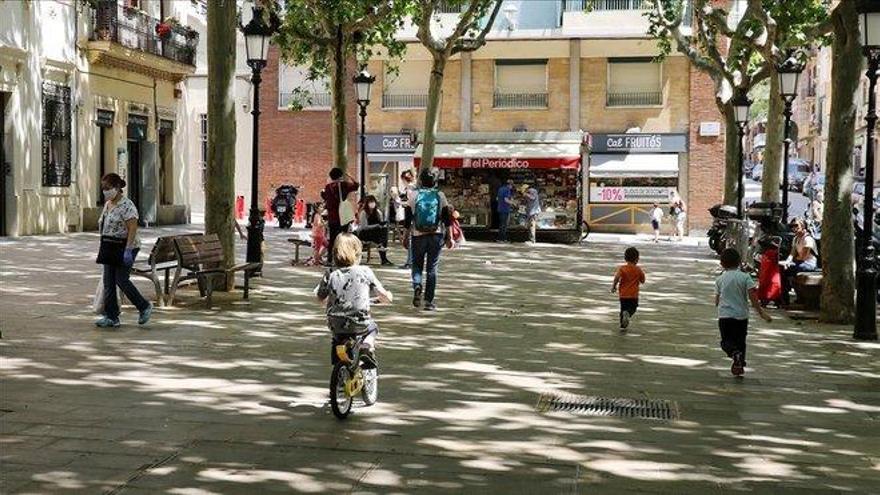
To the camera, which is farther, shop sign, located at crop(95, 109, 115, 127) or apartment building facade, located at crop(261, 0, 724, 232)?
apartment building facade, located at crop(261, 0, 724, 232)

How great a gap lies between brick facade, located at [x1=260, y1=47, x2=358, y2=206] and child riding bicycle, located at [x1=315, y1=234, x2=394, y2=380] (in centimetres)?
3231

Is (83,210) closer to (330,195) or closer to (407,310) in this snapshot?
(330,195)

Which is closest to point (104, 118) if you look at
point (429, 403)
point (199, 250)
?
point (199, 250)

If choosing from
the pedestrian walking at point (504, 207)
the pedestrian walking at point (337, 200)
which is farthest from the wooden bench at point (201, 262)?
the pedestrian walking at point (504, 207)

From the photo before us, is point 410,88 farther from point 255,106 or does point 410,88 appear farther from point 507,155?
point 255,106

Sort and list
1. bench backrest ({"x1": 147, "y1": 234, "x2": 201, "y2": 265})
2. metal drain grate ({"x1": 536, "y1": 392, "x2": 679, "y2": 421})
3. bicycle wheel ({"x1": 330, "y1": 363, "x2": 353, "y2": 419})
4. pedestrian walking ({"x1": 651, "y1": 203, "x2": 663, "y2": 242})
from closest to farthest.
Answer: bicycle wheel ({"x1": 330, "y1": 363, "x2": 353, "y2": 419})
metal drain grate ({"x1": 536, "y1": 392, "x2": 679, "y2": 421})
bench backrest ({"x1": 147, "y1": 234, "x2": 201, "y2": 265})
pedestrian walking ({"x1": 651, "y1": 203, "x2": 663, "y2": 242})

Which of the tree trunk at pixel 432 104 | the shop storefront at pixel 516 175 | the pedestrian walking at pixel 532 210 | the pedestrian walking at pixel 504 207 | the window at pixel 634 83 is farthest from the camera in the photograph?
the window at pixel 634 83

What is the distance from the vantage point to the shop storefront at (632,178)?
121 feet

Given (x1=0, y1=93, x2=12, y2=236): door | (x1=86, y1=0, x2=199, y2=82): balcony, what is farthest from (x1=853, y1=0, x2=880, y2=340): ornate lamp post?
(x1=86, y1=0, x2=199, y2=82): balcony

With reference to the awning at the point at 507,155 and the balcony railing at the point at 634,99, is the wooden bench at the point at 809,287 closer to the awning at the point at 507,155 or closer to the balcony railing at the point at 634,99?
the awning at the point at 507,155

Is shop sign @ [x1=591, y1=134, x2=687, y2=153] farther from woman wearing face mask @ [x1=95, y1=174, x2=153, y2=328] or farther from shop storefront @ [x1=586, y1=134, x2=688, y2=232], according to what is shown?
woman wearing face mask @ [x1=95, y1=174, x2=153, y2=328]

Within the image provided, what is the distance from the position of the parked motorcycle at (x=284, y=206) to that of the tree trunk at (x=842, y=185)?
23.5 m

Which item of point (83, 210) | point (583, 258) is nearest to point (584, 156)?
point (583, 258)

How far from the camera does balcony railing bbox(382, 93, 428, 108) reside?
39.9 meters
